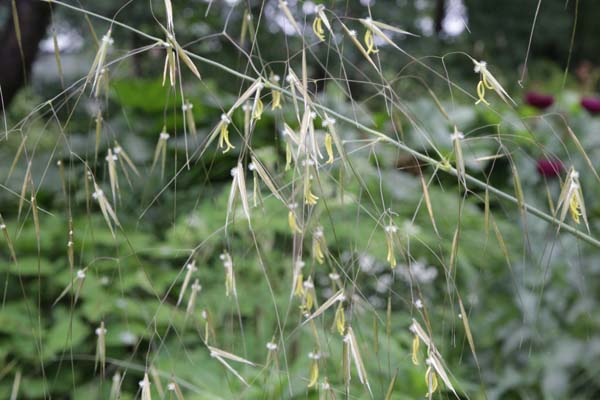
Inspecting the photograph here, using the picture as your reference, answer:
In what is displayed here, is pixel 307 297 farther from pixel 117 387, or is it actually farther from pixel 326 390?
pixel 117 387

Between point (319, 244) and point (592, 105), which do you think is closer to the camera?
point (319, 244)

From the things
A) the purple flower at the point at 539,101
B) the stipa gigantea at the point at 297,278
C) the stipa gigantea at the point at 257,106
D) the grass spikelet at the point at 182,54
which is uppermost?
the grass spikelet at the point at 182,54

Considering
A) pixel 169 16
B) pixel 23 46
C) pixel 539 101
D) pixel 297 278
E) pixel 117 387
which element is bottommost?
pixel 539 101

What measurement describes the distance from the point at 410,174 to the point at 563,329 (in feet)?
2.52

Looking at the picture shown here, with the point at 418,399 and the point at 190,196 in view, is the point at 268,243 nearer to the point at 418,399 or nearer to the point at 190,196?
the point at 418,399

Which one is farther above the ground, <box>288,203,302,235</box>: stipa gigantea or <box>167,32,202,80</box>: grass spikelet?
<box>167,32,202,80</box>: grass spikelet

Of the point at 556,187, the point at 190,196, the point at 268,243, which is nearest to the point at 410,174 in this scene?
the point at 556,187

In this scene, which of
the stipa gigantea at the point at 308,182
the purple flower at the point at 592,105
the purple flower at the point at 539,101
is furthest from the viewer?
the purple flower at the point at 539,101

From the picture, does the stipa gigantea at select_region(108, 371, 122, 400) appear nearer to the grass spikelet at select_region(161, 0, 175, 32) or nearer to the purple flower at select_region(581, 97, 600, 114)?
the grass spikelet at select_region(161, 0, 175, 32)

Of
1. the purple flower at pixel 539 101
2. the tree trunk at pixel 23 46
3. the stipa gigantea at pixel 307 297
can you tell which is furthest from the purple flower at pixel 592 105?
the stipa gigantea at pixel 307 297

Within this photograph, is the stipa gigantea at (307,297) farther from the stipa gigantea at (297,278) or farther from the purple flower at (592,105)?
the purple flower at (592,105)

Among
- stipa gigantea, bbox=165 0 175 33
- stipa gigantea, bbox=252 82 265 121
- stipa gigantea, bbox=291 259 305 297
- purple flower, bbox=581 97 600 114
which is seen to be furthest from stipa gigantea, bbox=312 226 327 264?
purple flower, bbox=581 97 600 114

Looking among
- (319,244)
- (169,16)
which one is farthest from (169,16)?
(319,244)

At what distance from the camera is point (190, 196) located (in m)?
2.53
